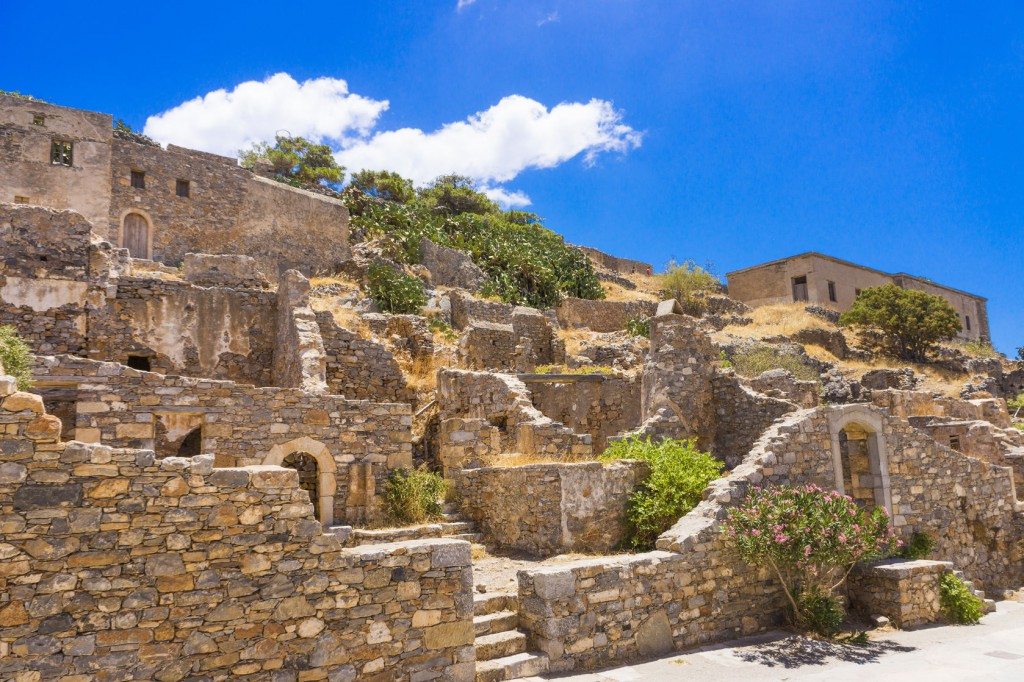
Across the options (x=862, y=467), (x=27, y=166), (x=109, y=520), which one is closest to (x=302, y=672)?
(x=109, y=520)

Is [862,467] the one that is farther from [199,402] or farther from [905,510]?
[199,402]

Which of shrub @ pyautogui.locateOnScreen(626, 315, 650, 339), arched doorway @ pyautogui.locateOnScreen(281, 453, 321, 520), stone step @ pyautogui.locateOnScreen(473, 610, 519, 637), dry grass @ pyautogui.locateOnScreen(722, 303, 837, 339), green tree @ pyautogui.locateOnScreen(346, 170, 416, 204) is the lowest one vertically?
stone step @ pyautogui.locateOnScreen(473, 610, 519, 637)

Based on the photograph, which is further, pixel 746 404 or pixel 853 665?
pixel 746 404

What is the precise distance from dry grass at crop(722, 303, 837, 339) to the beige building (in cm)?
148

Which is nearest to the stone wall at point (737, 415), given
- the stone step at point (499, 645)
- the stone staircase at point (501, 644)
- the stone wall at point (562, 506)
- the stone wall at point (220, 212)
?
the stone wall at point (562, 506)

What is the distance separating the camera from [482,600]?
832cm

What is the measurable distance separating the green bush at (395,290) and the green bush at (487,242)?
2.94 metres

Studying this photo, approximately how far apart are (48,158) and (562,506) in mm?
22098

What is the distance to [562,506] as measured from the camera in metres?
10.6

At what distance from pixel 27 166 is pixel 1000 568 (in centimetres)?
2872

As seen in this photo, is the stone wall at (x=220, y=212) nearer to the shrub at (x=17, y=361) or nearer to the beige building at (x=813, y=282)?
the shrub at (x=17, y=361)

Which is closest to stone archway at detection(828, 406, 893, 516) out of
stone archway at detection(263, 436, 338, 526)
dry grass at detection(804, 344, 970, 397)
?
stone archway at detection(263, 436, 338, 526)

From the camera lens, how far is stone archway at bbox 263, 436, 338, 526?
1100 cm

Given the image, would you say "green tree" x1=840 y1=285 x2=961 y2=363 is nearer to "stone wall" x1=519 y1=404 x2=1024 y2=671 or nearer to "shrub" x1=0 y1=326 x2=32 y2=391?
"stone wall" x1=519 y1=404 x2=1024 y2=671
